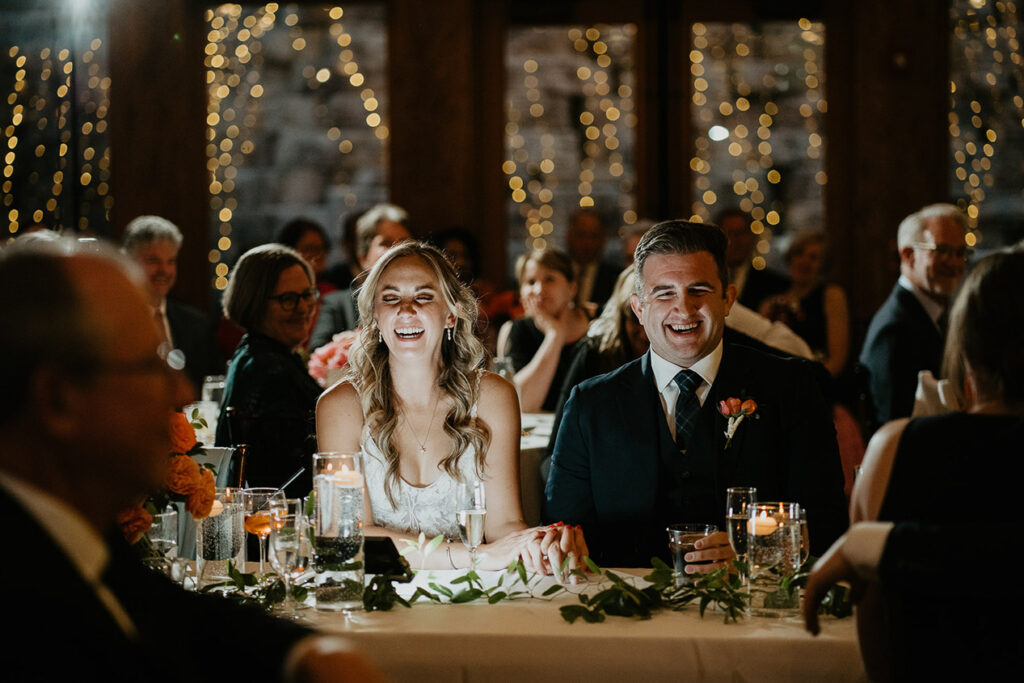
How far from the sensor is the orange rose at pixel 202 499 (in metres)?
2.37

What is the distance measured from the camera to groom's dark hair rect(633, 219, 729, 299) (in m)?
3.08

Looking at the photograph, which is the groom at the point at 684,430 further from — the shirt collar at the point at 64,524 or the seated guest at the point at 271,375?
the shirt collar at the point at 64,524

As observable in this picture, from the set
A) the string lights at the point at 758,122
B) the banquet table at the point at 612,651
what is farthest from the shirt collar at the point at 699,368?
the string lights at the point at 758,122

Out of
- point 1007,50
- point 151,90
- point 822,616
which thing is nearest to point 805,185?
point 1007,50

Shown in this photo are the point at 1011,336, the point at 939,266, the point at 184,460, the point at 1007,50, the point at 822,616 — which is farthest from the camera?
the point at 1007,50

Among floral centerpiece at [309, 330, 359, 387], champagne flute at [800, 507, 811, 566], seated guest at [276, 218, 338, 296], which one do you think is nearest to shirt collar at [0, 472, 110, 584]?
champagne flute at [800, 507, 811, 566]

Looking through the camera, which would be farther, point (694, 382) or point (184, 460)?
point (694, 382)

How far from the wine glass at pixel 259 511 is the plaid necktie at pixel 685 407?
1098mm

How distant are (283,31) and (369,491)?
563 centimetres

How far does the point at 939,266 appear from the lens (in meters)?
5.61

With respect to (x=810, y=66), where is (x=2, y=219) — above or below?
below

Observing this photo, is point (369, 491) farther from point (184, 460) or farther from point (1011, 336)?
point (1011, 336)

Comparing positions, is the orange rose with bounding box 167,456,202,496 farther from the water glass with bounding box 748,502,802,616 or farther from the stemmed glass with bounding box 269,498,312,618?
the water glass with bounding box 748,502,802,616

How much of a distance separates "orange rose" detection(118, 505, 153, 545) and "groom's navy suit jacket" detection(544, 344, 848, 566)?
1231 millimetres
